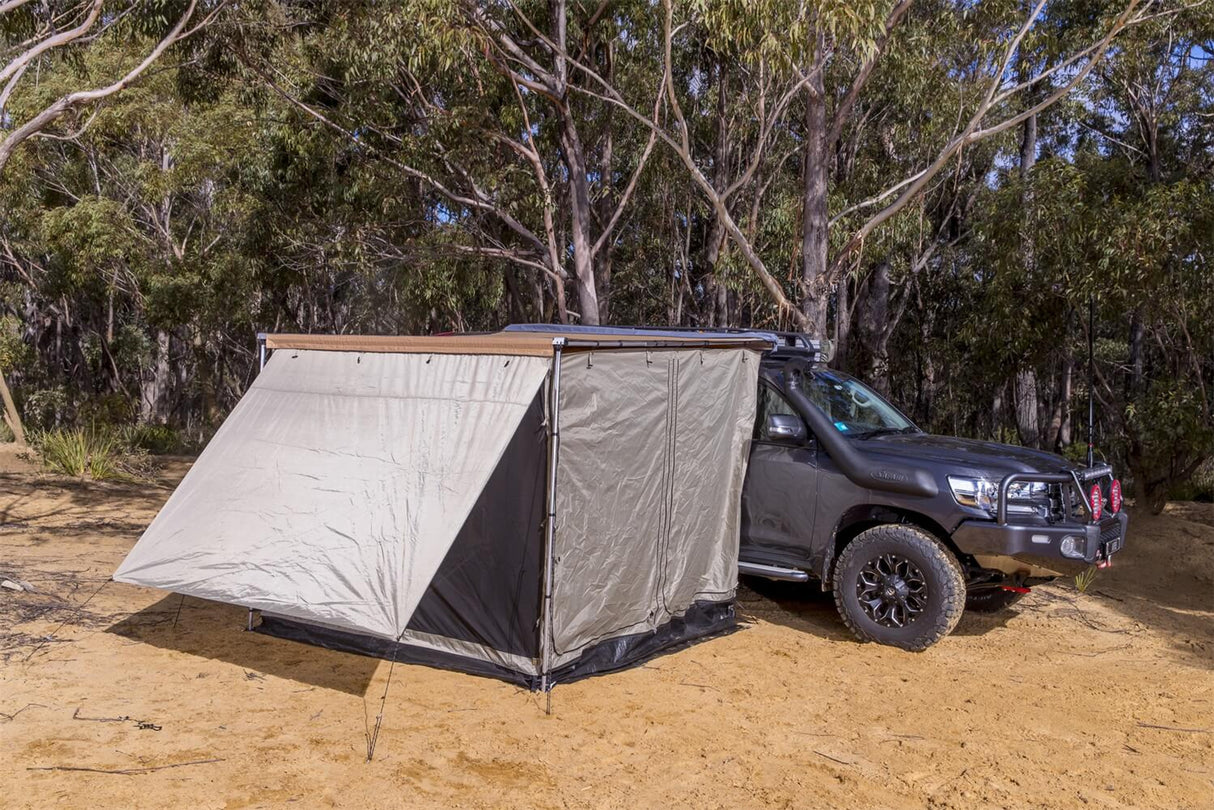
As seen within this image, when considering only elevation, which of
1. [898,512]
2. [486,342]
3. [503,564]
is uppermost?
[486,342]

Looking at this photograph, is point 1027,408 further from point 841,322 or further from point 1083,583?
point 1083,583

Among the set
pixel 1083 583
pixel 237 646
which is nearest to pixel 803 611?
pixel 1083 583

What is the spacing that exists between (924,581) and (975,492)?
2.12 feet

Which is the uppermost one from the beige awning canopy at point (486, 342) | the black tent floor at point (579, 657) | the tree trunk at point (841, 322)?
the tree trunk at point (841, 322)

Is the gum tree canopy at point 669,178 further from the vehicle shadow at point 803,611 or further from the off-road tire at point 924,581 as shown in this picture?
the off-road tire at point 924,581

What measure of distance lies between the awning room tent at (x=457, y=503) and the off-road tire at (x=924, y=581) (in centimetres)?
113

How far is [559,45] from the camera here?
14.1m

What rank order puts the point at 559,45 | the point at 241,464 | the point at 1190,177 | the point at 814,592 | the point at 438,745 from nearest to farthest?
1. the point at 438,745
2. the point at 241,464
3. the point at 814,592
4. the point at 1190,177
5. the point at 559,45

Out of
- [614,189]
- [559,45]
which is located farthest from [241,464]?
[614,189]

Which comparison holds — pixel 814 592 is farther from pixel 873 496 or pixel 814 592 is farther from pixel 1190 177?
pixel 1190 177

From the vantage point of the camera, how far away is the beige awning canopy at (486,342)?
5.66 metres

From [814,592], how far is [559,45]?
8.64 metres

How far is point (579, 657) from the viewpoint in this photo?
596 centimetres

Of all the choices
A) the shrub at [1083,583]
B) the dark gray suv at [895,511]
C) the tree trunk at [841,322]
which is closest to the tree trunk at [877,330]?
the tree trunk at [841,322]
